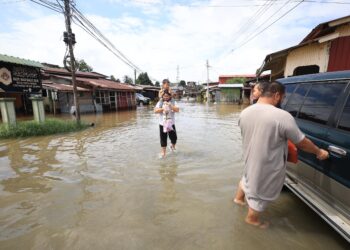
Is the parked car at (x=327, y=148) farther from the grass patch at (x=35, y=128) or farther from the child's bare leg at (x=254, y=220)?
the grass patch at (x=35, y=128)

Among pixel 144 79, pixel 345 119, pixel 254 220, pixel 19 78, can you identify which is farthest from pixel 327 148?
pixel 144 79

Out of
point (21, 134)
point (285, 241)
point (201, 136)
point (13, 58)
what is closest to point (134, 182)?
point (285, 241)

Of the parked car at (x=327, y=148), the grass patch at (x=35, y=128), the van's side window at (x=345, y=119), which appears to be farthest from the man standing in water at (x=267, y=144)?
the grass patch at (x=35, y=128)

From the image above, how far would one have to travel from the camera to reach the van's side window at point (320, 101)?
2576mm

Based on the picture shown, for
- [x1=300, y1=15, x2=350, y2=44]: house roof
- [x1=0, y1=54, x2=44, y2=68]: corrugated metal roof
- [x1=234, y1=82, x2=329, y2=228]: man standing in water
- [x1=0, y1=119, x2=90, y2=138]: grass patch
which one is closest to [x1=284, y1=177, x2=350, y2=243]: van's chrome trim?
[x1=234, y1=82, x2=329, y2=228]: man standing in water

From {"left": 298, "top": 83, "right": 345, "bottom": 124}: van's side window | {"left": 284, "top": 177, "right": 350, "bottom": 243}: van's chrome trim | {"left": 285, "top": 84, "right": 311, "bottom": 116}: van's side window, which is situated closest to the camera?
{"left": 284, "top": 177, "right": 350, "bottom": 243}: van's chrome trim

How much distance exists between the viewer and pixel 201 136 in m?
9.11

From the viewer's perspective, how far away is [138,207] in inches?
135

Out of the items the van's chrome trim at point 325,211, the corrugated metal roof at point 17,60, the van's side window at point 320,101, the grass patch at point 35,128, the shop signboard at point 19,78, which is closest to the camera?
the van's chrome trim at point 325,211

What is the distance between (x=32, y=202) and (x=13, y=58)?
38.0 feet

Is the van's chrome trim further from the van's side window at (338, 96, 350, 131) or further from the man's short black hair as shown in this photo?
the man's short black hair

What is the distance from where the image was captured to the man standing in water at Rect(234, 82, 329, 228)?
7.43 ft

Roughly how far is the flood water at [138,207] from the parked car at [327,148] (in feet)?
1.68

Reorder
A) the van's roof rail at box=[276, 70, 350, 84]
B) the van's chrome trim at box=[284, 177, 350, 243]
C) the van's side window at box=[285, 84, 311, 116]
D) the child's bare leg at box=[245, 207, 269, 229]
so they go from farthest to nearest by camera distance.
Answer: the van's side window at box=[285, 84, 311, 116]
the child's bare leg at box=[245, 207, 269, 229]
the van's roof rail at box=[276, 70, 350, 84]
the van's chrome trim at box=[284, 177, 350, 243]
